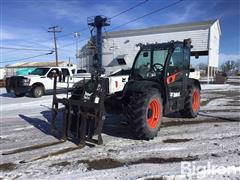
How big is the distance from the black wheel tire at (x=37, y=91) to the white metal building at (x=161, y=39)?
665 inches

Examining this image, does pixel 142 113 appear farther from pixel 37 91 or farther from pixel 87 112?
pixel 37 91

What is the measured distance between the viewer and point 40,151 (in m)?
5.84

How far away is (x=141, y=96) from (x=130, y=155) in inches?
55.9

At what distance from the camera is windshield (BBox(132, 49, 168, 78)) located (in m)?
7.40

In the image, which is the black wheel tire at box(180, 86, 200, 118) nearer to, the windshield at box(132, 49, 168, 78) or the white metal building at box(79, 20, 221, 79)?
the windshield at box(132, 49, 168, 78)

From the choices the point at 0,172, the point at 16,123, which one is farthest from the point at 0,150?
the point at 16,123

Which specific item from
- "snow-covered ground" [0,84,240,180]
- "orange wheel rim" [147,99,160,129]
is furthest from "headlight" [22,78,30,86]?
"orange wheel rim" [147,99,160,129]

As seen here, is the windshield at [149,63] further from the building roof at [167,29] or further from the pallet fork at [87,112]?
the building roof at [167,29]

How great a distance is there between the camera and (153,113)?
667cm

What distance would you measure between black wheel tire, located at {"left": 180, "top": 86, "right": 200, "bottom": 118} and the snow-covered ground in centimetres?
57

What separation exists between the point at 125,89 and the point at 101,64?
30837mm

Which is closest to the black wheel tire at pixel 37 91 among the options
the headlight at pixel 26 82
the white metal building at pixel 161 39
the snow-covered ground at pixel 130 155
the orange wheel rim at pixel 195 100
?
the headlight at pixel 26 82

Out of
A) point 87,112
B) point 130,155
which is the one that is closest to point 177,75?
point 87,112

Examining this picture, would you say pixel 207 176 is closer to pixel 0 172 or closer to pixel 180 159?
pixel 180 159
